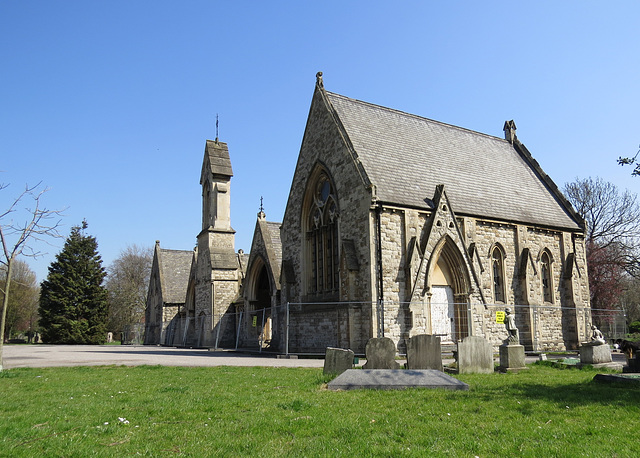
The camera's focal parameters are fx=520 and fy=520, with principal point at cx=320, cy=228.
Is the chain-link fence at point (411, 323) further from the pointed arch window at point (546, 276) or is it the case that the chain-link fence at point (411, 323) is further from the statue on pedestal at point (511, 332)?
the statue on pedestal at point (511, 332)

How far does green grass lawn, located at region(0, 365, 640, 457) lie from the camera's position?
5766 mm

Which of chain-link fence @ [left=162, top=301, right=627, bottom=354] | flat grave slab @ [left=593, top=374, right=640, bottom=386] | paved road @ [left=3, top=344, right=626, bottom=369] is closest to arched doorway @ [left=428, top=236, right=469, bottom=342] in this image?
chain-link fence @ [left=162, top=301, right=627, bottom=354]

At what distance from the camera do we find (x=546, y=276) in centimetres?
2612

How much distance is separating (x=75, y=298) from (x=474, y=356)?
49.8 metres

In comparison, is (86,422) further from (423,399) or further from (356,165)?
(356,165)

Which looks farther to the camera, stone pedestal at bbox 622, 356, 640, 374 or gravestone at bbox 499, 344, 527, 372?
gravestone at bbox 499, 344, 527, 372

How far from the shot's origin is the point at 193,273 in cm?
3941

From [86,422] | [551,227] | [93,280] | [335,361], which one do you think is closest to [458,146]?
[551,227]

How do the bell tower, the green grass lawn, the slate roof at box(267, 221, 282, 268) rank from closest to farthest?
1. the green grass lawn
2. the slate roof at box(267, 221, 282, 268)
3. the bell tower

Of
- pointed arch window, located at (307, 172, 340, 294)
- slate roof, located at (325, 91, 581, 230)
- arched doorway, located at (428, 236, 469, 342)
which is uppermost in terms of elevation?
slate roof, located at (325, 91, 581, 230)

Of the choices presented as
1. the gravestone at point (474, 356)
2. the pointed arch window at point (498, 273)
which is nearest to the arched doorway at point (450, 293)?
the pointed arch window at point (498, 273)

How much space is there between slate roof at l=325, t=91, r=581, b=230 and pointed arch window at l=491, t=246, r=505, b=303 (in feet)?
5.53

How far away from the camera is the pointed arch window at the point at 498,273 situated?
78.7 feet

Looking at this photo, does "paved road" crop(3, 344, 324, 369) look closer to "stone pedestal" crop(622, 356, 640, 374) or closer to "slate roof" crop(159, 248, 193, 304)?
"stone pedestal" crop(622, 356, 640, 374)
